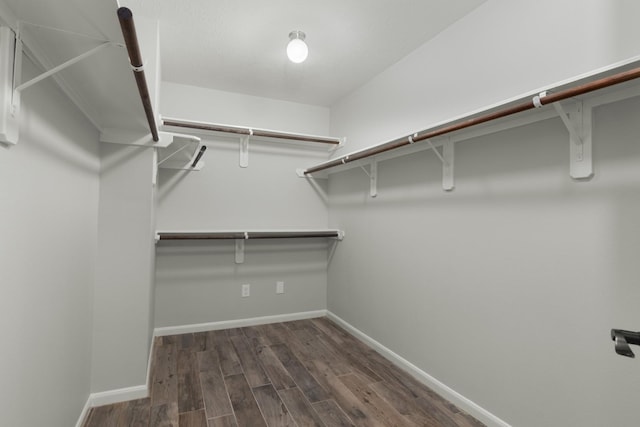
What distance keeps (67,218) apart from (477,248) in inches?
79.1

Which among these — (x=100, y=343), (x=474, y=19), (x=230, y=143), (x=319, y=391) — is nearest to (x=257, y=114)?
(x=230, y=143)

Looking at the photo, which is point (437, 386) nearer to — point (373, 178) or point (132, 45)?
point (373, 178)

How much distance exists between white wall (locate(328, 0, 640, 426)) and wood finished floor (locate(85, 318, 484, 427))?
28 cm

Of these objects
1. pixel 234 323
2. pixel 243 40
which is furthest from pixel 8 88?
pixel 234 323

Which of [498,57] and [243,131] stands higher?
[498,57]

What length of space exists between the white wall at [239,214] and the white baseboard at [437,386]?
3.04ft

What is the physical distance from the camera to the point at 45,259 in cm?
116

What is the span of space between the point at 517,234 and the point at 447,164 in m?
0.59

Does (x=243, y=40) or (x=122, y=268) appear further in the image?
(x=243, y=40)

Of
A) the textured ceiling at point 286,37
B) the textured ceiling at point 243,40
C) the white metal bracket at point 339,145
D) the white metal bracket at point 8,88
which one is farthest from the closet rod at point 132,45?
the white metal bracket at point 339,145

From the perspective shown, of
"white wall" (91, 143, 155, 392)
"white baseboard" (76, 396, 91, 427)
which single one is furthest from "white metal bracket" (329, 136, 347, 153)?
"white baseboard" (76, 396, 91, 427)

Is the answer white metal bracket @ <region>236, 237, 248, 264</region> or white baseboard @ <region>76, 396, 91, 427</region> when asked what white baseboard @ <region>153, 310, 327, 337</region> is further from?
white baseboard @ <region>76, 396, 91, 427</region>

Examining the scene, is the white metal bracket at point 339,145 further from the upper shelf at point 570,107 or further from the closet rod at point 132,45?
the closet rod at point 132,45

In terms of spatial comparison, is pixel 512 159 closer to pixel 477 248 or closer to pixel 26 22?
pixel 477 248
